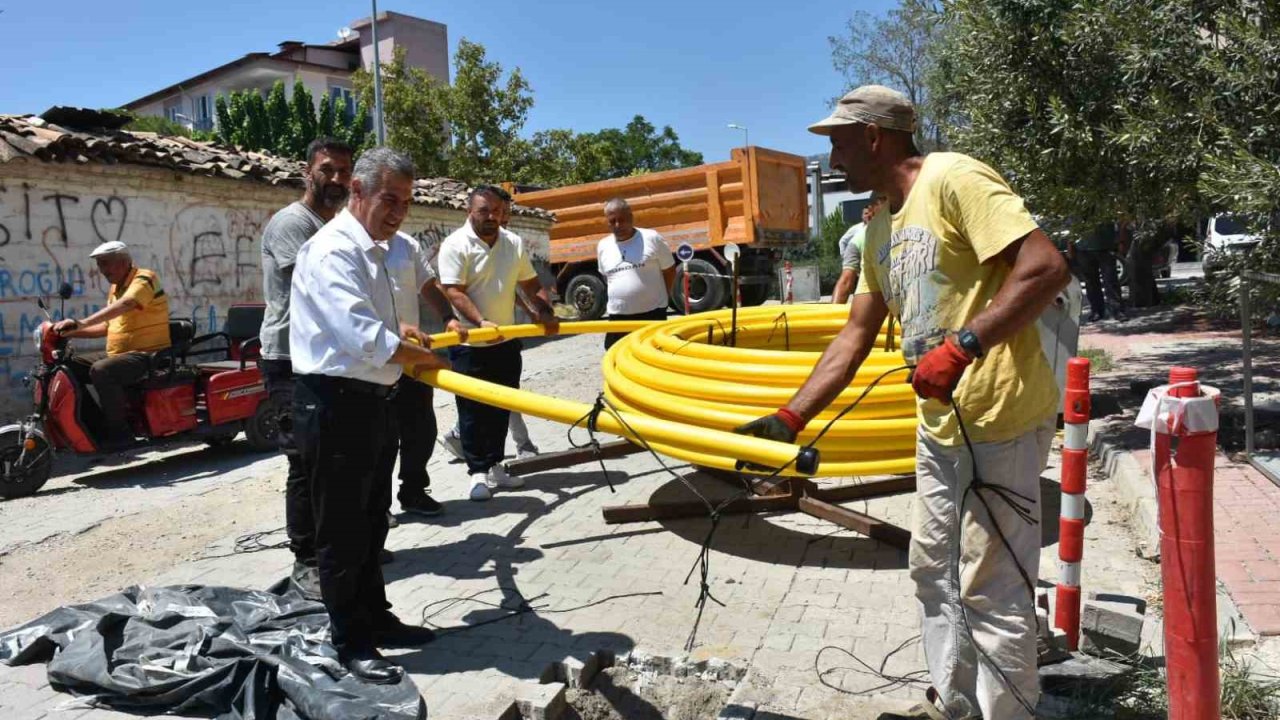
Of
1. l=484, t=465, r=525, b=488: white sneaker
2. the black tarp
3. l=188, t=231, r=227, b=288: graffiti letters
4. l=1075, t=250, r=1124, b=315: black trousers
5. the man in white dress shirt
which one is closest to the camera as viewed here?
the black tarp

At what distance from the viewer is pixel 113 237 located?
990 centimetres

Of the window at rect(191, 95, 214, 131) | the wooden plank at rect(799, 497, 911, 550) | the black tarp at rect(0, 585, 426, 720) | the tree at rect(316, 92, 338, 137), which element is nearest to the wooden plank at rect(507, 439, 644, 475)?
the wooden plank at rect(799, 497, 911, 550)

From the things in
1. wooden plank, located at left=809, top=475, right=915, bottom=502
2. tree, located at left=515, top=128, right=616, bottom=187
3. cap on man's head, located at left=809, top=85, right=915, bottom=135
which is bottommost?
wooden plank, located at left=809, top=475, right=915, bottom=502

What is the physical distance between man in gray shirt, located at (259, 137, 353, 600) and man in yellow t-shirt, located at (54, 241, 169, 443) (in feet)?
10.5

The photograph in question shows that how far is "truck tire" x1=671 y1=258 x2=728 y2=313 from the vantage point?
1789 cm

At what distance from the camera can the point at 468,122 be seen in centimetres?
2678

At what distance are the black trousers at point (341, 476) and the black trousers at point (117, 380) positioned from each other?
4559 mm

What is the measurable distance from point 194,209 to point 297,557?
7762 mm

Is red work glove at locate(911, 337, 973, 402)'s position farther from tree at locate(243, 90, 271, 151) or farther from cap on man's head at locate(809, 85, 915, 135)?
tree at locate(243, 90, 271, 151)

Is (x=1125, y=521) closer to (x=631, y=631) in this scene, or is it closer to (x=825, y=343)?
(x=825, y=343)

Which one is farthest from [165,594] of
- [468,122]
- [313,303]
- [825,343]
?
[468,122]

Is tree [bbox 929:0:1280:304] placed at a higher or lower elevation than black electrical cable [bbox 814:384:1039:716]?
higher

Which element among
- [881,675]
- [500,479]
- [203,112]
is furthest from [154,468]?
[203,112]

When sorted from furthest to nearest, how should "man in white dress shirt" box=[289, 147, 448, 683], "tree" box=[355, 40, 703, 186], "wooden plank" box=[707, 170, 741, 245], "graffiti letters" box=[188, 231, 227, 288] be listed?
1. "tree" box=[355, 40, 703, 186]
2. "wooden plank" box=[707, 170, 741, 245]
3. "graffiti letters" box=[188, 231, 227, 288]
4. "man in white dress shirt" box=[289, 147, 448, 683]
